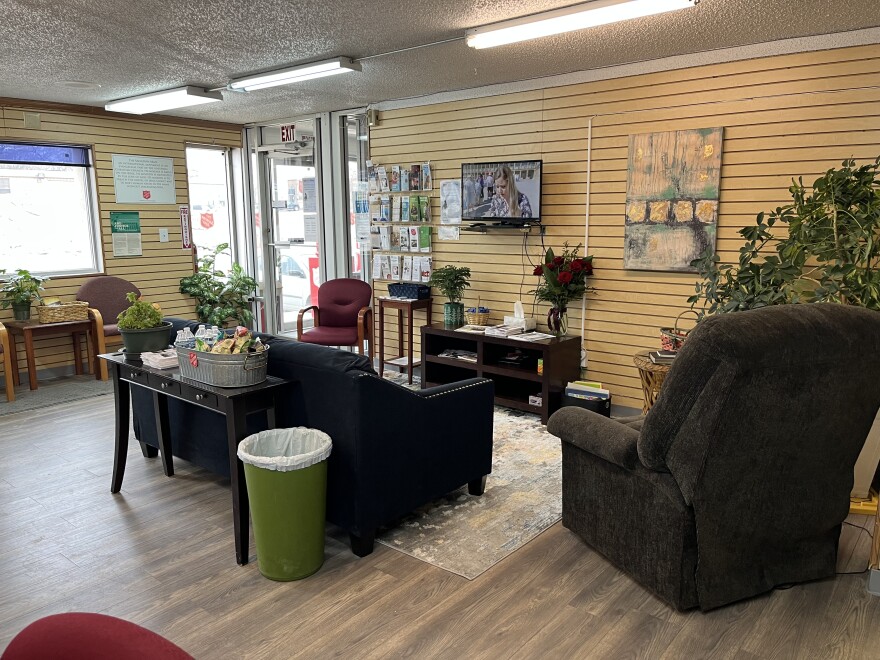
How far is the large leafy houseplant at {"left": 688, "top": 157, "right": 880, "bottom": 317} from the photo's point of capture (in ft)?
11.6

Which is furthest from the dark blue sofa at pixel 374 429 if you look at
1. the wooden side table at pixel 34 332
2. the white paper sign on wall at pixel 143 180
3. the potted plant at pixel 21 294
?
the white paper sign on wall at pixel 143 180

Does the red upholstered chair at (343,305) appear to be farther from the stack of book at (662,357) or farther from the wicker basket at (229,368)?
the wicker basket at (229,368)

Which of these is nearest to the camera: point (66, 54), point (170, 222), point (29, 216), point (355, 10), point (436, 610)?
point (436, 610)

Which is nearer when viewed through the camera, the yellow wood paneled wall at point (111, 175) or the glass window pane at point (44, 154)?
the glass window pane at point (44, 154)

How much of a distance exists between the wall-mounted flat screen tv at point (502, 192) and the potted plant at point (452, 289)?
0.51m

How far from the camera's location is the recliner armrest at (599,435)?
2727mm

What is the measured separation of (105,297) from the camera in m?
6.84

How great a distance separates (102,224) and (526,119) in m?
4.61

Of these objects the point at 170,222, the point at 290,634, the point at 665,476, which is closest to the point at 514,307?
the point at 665,476

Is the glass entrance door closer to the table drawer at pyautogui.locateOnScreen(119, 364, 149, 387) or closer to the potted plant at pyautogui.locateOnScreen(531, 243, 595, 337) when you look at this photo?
the potted plant at pyautogui.locateOnScreen(531, 243, 595, 337)

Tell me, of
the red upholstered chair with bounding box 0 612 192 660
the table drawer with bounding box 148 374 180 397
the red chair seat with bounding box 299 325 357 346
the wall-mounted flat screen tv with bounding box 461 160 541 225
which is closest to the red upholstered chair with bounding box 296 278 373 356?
the red chair seat with bounding box 299 325 357 346

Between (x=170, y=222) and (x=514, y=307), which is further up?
(x=170, y=222)

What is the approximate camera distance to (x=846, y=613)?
8.61ft

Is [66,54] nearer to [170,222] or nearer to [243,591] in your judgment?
[170,222]
